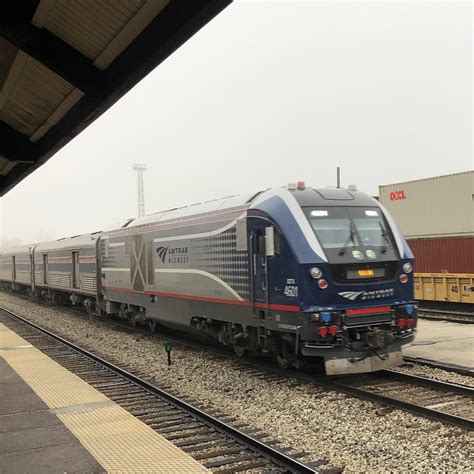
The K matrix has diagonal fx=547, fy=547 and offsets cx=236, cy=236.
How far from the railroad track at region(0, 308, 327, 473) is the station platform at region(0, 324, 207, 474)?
407 mm

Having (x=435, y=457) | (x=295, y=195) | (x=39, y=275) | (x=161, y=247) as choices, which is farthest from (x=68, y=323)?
(x=435, y=457)

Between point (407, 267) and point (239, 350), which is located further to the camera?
point (239, 350)

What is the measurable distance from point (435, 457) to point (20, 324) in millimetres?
16465

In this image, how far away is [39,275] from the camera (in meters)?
28.5

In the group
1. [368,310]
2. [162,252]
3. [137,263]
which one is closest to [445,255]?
[137,263]

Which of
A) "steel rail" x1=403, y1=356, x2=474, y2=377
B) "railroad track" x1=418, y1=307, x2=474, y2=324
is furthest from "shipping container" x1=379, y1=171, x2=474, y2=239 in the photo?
"steel rail" x1=403, y1=356, x2=474, y2=377

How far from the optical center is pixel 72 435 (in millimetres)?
5637

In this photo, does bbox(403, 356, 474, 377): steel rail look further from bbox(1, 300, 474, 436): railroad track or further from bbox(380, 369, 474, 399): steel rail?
bbox(380, 369, 474, 399): steel rail

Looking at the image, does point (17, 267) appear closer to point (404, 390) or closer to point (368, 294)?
point (368, 294)

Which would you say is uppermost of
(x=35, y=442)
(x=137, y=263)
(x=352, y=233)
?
(x=352, y=233)

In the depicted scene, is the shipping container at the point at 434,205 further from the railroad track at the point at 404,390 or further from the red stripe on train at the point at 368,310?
the red stripe on train at the point at 368,310

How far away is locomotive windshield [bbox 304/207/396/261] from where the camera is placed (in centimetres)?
823

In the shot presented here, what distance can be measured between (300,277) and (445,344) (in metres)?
5.66

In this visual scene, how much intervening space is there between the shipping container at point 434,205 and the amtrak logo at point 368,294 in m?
13.5
